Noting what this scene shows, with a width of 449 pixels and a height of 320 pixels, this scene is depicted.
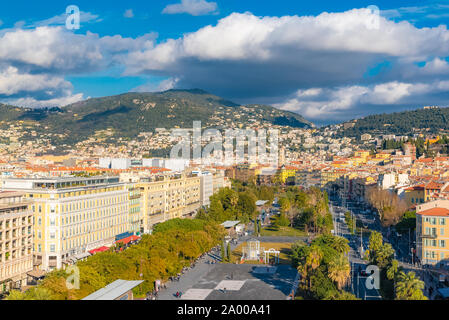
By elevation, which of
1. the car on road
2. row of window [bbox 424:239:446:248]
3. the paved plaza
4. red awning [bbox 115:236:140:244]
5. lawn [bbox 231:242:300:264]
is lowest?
lawn [bbox 231:242:300:264]

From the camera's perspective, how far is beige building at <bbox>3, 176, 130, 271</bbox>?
4594 centimetres

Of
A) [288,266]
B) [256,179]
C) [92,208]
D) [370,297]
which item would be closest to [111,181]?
[92,208]

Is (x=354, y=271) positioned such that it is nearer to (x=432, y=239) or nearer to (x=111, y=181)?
(x=432, y=239)

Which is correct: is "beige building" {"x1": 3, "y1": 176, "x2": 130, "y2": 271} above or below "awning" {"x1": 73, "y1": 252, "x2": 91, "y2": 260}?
above

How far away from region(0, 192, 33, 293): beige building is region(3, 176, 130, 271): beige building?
8.63ft

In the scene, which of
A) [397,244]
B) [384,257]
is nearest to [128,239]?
[384,257]

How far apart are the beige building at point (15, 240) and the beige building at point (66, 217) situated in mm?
2629

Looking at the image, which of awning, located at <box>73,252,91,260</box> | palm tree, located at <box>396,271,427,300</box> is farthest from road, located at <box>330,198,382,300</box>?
awning, located at <box>73,252,91,260</box>

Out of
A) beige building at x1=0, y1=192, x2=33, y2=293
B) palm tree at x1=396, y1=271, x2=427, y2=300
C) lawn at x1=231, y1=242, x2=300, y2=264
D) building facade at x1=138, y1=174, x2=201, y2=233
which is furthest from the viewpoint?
building facade at x1=138, y1=174, x2=201, y2=233

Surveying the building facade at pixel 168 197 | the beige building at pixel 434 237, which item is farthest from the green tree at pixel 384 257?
the building facade at pixel 168 197

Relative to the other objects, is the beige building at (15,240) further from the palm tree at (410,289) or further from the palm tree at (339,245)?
the palm tree at (410,289)

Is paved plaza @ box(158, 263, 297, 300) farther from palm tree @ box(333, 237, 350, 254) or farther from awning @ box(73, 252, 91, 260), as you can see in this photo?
awning @ box(73, 252, 91, 260)
